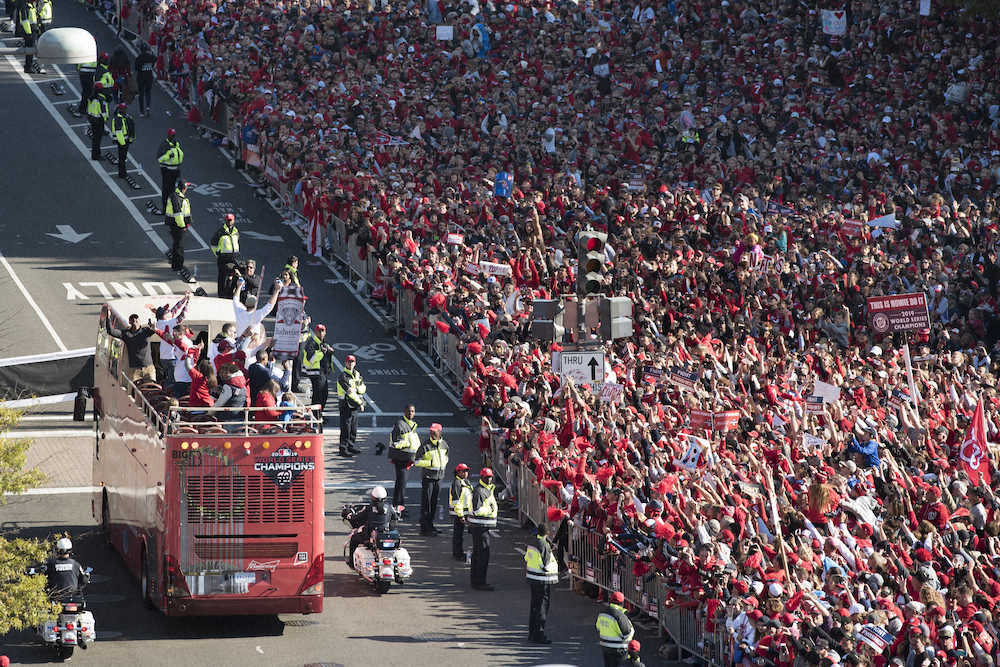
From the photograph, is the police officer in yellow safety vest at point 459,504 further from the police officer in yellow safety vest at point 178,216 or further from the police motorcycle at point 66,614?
the police officer in yellow safety vest at point 178,216

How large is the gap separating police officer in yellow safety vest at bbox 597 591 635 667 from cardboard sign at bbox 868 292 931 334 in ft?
39.3

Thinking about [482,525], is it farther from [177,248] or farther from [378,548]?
[177,248]

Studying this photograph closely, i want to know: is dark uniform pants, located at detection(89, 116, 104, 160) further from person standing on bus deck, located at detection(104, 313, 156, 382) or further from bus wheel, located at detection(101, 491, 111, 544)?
person standing on bus deck, located at detection(104, 313, 156, 382)

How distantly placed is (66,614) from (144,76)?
32007mm

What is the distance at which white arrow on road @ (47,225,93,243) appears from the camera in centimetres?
4628

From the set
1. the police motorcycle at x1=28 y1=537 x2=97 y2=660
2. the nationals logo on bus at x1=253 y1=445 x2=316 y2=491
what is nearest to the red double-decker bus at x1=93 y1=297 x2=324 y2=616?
the nationals logo on bus at x1=253 y1=445 x2=316 y2=491

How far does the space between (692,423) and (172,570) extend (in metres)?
→ 8.93

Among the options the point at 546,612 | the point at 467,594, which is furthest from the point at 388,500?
the point at 546,612

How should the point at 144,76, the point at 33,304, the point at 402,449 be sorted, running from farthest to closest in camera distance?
the point at 144,76 < the point at 33,304 < the point at 402,449

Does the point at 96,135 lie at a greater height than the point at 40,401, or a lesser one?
greater

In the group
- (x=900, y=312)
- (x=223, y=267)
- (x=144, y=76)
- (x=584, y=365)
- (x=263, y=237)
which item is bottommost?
(x=584, y=365)

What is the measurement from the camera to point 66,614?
→ 78.9 ft

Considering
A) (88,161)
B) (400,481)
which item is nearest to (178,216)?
(88,161)

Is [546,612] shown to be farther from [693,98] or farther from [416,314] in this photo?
[693,98]
